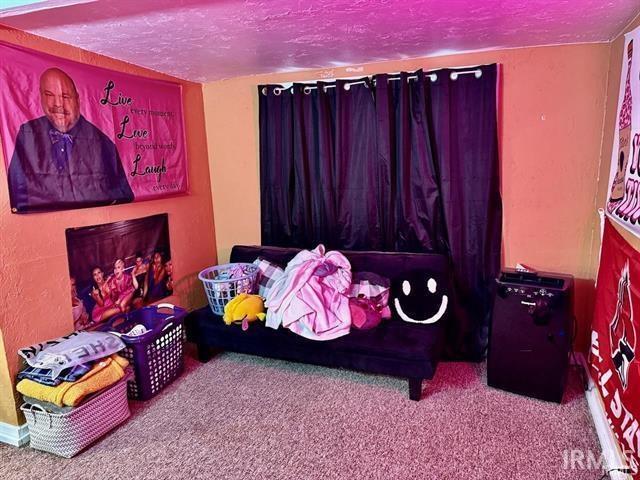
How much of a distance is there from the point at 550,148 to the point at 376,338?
5.44ft

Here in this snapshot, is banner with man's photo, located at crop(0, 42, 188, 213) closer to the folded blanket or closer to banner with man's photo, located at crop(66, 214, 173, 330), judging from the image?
banner with man's photo, located at crop(66, 214, 173, 330)

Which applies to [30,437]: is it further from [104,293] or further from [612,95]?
[612,95]

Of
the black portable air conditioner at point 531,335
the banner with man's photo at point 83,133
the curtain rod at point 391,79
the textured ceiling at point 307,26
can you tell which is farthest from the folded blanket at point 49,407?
the curtain rod at point 391,79

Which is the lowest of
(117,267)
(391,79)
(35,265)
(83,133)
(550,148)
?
(117,267)

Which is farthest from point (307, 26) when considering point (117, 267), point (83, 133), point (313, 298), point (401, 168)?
point (117, 267)

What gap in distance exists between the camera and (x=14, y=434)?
2.19 m

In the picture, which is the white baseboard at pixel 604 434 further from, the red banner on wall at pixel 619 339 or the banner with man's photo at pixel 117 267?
A: the banner with man's photo at pixel 117 267

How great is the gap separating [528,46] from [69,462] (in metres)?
3.47

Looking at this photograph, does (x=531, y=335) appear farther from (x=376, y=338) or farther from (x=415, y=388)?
(x=376, y=338)

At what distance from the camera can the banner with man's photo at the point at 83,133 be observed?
213 cm

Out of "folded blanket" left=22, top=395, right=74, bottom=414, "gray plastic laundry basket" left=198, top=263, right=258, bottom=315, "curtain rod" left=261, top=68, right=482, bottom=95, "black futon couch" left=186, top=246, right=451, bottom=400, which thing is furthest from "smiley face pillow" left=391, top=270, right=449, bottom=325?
"folded blanket" left=22, top=395, right=74, bottom=414

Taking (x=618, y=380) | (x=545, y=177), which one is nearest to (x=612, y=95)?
(x=545, y=177)

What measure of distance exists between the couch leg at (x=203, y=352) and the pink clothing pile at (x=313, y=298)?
1.89ft

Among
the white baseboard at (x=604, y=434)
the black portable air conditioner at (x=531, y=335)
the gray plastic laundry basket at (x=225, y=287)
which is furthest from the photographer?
the gray plastic laundry basket at (x=225, y=287)
